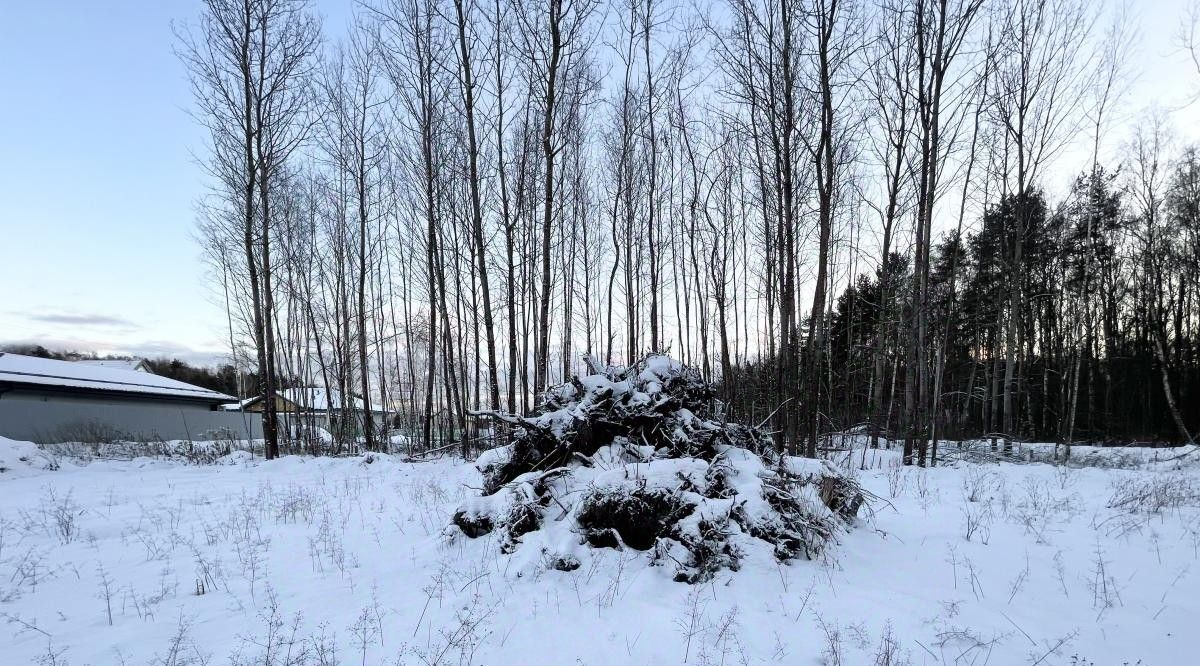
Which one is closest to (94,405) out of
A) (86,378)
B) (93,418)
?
(93,418)

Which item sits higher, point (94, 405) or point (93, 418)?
point (94, 405)

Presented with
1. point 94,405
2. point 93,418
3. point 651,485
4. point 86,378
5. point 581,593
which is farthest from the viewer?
point 86,378

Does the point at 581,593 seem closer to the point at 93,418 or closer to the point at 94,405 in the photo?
the point at 93,418

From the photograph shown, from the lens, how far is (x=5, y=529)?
5734 mm

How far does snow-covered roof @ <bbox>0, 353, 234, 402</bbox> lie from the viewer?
77.9 ft

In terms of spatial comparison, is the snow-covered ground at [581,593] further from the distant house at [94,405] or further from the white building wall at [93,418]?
the distant house at [94,405]

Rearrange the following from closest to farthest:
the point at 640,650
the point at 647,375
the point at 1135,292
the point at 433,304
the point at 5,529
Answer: the point at 640,650 < the point at 5,529 < the point at 647,375 < the point at 433,304 < the point at 1135,292

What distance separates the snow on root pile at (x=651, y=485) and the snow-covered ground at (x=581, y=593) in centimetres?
20

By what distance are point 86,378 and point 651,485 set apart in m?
33.9

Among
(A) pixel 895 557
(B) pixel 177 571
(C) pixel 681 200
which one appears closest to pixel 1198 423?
(C) pixel 681 200

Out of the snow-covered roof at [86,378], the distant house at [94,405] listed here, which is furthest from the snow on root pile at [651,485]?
the snow-covered roof at [86,378]

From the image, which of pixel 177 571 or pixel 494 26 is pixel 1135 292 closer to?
pixel 494 26

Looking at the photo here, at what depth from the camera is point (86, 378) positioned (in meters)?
26.2

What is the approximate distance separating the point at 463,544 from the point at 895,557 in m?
3.87
